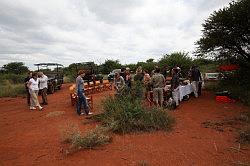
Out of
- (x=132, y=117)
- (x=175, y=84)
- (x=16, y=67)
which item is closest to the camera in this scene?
(x=132, y=117)

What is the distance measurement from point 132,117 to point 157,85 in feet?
10.6

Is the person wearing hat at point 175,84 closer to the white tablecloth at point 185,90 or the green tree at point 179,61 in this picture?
the white tablecloth at point 185,90

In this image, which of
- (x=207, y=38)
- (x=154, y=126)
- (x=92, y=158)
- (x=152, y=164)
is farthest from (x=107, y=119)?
(x=207, y=38)

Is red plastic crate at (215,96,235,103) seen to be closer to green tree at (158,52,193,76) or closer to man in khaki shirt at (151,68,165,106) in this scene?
man in khaki shirt at (151,68,165,106)

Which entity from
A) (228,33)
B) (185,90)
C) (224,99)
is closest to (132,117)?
(185,90)

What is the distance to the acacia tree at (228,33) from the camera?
19141 mm

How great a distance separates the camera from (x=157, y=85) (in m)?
13.0

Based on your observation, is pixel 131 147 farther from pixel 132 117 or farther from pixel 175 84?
pixel 175 84

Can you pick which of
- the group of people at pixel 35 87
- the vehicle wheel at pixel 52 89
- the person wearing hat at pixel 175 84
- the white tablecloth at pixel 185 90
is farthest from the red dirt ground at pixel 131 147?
the vehicle wheel at pixel 52 89

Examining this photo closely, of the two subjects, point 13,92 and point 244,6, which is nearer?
point 244,6

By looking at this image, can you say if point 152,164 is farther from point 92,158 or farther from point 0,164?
point 0,164

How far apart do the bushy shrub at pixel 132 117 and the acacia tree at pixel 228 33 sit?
1090 cm

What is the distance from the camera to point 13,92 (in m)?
24.3

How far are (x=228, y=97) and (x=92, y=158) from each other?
37.2 ft
